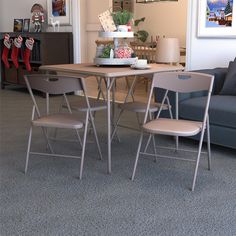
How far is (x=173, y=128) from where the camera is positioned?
9.98 ft

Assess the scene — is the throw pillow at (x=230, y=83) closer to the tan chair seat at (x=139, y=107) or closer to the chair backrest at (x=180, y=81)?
the tan chair seat at (x=139, y=107)

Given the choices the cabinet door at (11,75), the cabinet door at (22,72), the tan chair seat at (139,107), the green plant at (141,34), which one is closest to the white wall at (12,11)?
the cabinet door at (22,72)

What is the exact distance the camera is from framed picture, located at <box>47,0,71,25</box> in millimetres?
7180

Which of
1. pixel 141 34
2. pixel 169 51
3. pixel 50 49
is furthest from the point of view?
pixel 141 34

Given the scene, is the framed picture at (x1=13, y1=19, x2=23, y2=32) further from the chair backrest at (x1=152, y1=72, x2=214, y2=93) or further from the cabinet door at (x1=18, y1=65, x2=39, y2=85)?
the chair backrest at (x1=152, y1=72, x2=214, y2=93)

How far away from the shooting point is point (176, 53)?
16.6ft

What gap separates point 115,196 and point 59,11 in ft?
17.0

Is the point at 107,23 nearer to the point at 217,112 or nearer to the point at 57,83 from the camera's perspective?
the point at 57,83

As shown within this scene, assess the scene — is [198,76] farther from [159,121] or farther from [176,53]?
[176,53]

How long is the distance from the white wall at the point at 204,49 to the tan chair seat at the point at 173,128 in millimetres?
2068

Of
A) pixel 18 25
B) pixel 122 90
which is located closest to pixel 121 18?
pixel 122 90

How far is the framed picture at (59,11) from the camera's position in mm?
7180

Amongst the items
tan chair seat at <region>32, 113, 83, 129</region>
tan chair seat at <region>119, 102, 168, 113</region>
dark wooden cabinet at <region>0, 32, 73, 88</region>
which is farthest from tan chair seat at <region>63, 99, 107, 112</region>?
dark wooden cabinet at <region>0, 32, 73, 88</region>

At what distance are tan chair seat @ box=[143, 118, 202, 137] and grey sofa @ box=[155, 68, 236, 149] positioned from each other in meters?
0.66
